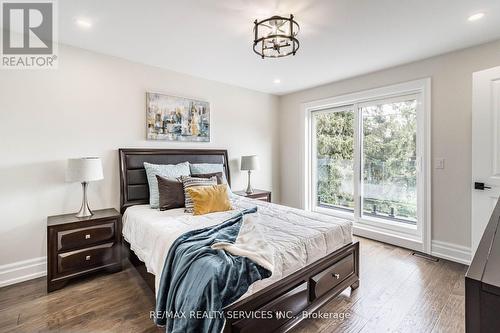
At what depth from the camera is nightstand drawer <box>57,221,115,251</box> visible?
2.34 meters

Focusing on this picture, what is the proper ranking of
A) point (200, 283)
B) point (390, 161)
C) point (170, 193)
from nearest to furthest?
point (200, 283)
point (170, 193)
point (390, 161)

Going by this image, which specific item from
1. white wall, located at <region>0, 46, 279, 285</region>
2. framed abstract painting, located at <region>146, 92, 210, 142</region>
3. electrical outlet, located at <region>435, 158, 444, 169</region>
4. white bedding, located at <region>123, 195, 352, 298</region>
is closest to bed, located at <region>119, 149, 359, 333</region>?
white bedding, located at <region>123, 195, 352, 298</region>

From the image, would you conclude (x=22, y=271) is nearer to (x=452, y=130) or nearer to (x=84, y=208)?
(x=84, y=208)

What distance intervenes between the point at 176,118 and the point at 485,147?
12.0 ft

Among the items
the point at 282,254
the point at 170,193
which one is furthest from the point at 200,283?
the point at 170,193

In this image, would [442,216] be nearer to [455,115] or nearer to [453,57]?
[455,115]

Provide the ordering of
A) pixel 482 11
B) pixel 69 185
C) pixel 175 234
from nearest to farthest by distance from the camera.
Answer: pixel 175 234
pixel 482 11
pixel 69 185

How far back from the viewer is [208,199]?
2.59 meters

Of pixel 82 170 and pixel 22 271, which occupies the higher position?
pixel 82 170

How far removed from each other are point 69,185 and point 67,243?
0.69 m

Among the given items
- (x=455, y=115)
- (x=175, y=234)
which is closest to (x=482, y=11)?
(x=455, y=115)

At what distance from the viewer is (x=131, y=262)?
2848mm

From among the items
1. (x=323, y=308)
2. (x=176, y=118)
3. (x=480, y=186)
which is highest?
(x=176, y=118)

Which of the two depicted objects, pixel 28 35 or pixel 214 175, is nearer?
pixel 28 35
